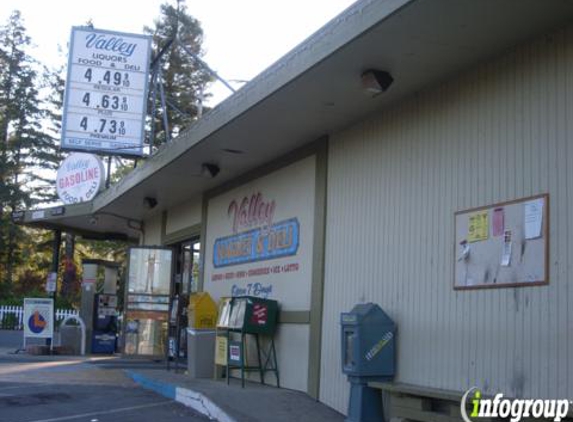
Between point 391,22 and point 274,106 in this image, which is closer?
point 391,22

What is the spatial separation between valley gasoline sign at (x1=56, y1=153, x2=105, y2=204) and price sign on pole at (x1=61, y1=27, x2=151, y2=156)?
1.57 metres

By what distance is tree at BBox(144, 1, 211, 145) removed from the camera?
41688 mm

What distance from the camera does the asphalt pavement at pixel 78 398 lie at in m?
9.25

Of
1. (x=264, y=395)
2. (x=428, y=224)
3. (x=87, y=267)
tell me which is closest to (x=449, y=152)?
(x=428, y=224)

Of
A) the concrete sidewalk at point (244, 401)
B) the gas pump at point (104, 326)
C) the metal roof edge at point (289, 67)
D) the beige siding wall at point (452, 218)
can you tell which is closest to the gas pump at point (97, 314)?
the gas pump at point (104, 326)

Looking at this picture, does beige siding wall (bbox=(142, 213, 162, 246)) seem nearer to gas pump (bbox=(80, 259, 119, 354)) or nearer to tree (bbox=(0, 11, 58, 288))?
gas pump (bbox=(80, 259, 119, 354))

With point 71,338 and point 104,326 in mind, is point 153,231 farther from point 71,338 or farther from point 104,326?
point 71,338

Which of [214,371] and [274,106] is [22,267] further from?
[274,106]

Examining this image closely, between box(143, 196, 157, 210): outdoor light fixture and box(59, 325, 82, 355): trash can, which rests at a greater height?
box(143, 196, 157, 210): outdoor light fixture

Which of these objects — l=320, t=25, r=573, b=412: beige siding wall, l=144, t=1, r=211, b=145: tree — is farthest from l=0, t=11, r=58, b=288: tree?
l=320, t=25, r=573, b=412: beige siding wall

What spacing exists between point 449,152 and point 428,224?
2.62ft

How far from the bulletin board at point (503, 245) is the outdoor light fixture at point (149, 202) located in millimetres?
9882

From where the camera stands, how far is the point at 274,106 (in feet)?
31.1

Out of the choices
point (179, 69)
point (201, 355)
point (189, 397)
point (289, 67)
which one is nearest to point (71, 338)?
point (201, 355)
